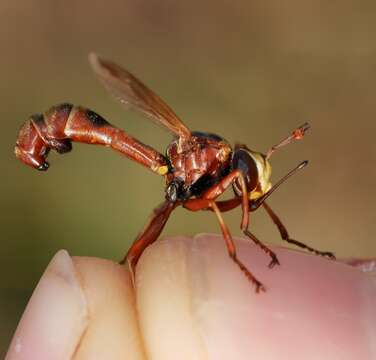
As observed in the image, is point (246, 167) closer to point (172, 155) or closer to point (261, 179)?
point (261, 179)

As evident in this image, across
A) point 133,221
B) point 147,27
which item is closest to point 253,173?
point 133,221

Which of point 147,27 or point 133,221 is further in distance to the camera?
point 147,27

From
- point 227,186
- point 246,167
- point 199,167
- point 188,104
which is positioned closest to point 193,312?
point 227,186

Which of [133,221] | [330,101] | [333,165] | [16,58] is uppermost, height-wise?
[330,101]

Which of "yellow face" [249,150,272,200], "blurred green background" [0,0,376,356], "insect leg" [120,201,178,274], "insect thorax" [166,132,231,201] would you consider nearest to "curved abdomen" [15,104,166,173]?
"insect thorax" [166,132,231,201]

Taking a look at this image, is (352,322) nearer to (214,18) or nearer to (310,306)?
(310,306)

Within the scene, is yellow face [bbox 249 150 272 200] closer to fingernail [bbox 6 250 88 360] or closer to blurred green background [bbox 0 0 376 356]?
fingernail [bbox 6 250 88 360]

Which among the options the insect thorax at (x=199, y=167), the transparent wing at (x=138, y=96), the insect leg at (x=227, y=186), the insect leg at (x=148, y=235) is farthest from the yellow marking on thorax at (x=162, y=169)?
the insect leg at (x=227, y=186)
